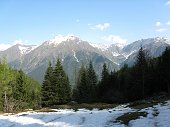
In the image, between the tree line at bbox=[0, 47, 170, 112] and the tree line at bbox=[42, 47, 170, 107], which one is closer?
the tree line at bbox=[0, 47, 170, 112]

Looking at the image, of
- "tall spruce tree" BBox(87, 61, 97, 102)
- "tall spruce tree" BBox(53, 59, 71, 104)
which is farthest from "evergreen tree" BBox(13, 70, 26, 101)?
"tall spruce tree" BBox(87, 61, 97, 102)

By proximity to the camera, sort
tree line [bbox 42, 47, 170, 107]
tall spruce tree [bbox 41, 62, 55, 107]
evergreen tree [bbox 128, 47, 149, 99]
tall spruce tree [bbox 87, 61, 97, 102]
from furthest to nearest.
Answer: tall spruce tree [bbox 87, 61, 97, 102]
tall spruce tree [bbox 41, 62, 55, 107]
evergreen tree [bbox 128, 47, 149, 99]
tree line [bbox 42, 47, 170, 107]

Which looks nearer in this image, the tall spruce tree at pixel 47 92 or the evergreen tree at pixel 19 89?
the tall spruce tree at pixel 47 92

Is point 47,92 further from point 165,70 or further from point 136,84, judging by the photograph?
point 165,70

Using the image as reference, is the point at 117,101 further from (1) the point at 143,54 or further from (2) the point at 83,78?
(2) the point at 83,78

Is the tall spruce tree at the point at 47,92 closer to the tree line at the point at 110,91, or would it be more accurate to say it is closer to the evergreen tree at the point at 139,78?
the tree line at the point at 110,91

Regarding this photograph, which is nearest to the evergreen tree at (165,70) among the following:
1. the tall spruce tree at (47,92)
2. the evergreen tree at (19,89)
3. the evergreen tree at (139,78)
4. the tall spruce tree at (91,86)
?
the evergreen tree at (139,78)

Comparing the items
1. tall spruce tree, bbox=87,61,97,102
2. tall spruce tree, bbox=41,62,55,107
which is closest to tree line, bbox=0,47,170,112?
tall spruce tree, bbox=41,62,55,107

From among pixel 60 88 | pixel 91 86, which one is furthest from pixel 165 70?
pixel 91 86

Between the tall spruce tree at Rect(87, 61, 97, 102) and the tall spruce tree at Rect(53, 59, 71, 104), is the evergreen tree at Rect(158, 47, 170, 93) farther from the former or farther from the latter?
the tall spruce tree at Rect(53, 59, 71, 104)

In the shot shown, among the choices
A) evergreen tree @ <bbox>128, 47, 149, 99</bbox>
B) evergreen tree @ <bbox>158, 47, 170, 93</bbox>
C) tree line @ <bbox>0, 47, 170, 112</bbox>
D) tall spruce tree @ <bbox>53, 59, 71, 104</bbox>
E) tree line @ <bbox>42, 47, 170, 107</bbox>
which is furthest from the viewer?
tall spruce tree @ <bbox>53, 59, 71, 104</bbox>

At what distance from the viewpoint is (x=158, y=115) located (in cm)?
3403

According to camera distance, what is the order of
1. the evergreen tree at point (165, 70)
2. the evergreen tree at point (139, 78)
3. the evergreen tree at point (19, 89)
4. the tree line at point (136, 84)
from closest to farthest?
the evergreen tree at point (165, 70) < the tree line at point (136, 84) < the evergreen tree at point (139, 78) < the evergreen tree at point (19, 89)

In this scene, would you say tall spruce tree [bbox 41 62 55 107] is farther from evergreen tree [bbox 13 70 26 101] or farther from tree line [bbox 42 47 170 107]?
evergreen tree [bbox 13 70 26 101]
